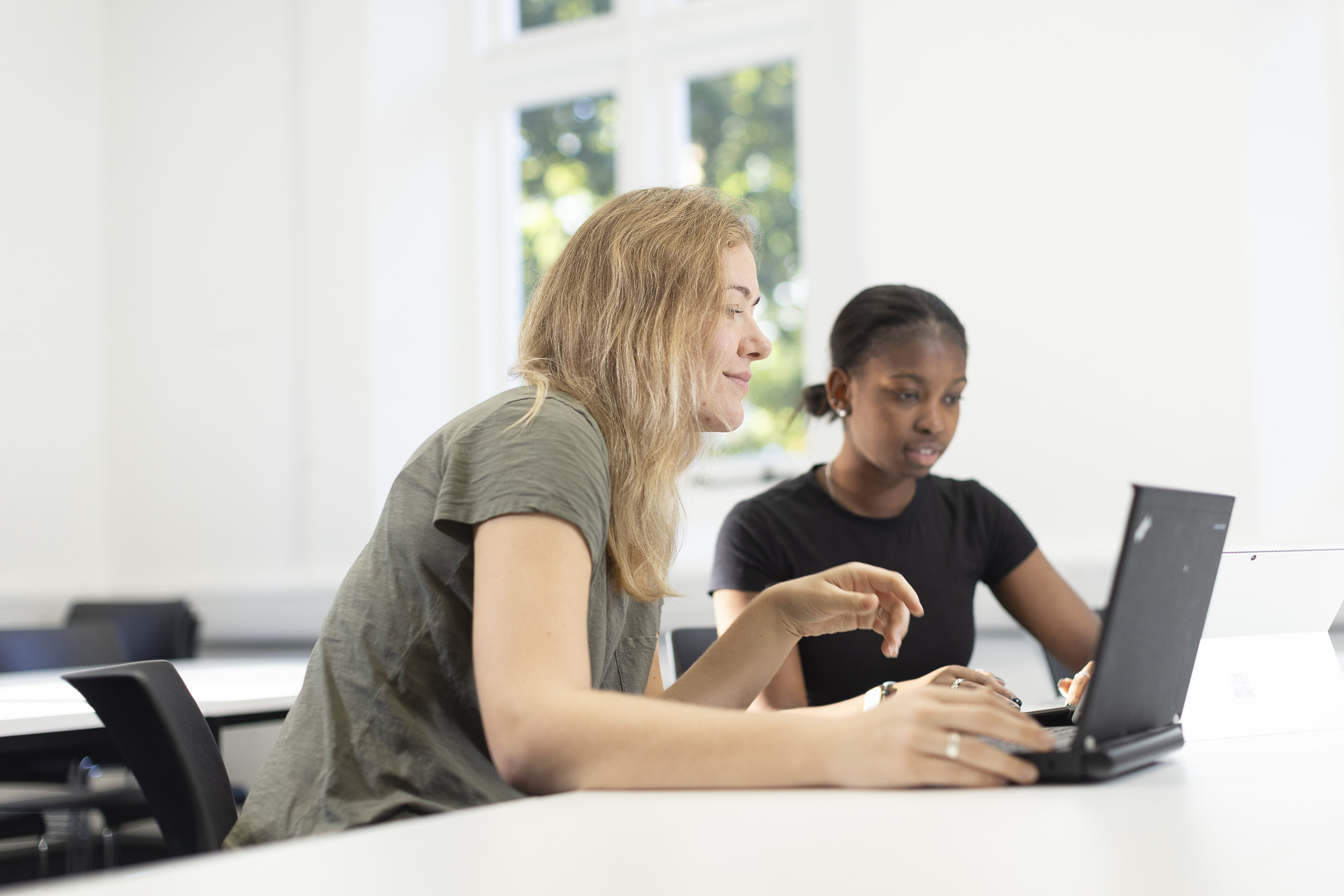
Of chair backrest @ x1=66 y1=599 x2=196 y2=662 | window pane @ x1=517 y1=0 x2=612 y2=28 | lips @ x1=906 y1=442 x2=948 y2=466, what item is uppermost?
window pane @ x1=517 y1=0 x2=612 y2=28

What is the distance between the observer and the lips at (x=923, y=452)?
185 centimetres

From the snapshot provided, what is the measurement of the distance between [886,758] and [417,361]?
3286mm

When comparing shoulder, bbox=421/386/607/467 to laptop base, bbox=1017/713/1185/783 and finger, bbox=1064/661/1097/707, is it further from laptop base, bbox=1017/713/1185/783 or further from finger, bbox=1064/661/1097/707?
finger, bbox=1064/661/1097/707

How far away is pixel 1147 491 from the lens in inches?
31.3

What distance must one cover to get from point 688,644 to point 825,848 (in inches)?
49.9

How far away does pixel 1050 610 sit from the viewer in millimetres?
1953

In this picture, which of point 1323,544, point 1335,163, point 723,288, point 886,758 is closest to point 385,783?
point 886,758

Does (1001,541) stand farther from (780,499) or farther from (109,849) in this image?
(109,849)

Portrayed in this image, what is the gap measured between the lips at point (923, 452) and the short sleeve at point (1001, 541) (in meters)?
0.18

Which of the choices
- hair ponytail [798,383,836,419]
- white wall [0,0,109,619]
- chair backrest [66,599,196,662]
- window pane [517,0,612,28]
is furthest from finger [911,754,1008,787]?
white wall [0,0,109,619]

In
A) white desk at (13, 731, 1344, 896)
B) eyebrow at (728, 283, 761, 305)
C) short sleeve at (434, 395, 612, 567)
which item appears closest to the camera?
white desk at (13, 731, 1344, 896)

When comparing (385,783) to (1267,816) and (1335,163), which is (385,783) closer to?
(1267,816)

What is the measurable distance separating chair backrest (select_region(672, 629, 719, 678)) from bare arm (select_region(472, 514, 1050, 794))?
1.01 meters

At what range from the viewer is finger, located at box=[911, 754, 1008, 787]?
31.9 inches
